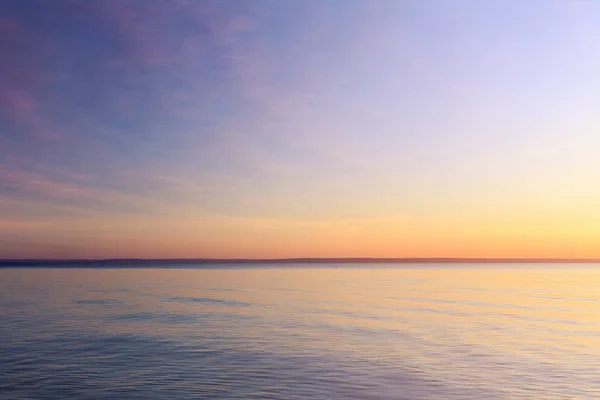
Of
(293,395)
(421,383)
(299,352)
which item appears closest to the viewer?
(293,395)

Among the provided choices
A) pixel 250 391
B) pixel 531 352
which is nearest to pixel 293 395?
pixel 250 391

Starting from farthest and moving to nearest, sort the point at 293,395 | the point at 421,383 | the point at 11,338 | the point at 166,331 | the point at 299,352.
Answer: the point at 166,331 → the point at 11,338 → the point at 299,352 → the point at 421,383 → the point at 293,395

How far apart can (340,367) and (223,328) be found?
18.7 metres

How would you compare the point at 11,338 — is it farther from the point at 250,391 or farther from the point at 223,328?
the point at 250,391

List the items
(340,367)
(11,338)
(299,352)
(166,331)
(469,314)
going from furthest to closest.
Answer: (469,314) < (166,331) < (11,338) < (299,352) < (340,367)

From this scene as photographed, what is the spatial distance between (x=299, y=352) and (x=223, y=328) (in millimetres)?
13334

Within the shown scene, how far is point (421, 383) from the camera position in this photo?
1124 inches

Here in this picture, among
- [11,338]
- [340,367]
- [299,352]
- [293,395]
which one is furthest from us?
[11,338]

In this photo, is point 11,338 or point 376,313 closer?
point 11,338

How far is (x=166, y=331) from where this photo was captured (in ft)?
153

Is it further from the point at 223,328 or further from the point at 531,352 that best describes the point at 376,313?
the point at 531,352

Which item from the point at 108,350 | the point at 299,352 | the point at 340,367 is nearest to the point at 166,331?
the point at 108,350

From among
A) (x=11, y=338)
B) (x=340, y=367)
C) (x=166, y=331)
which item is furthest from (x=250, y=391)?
(x=11, y=338)

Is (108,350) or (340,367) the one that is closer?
(340,367)
